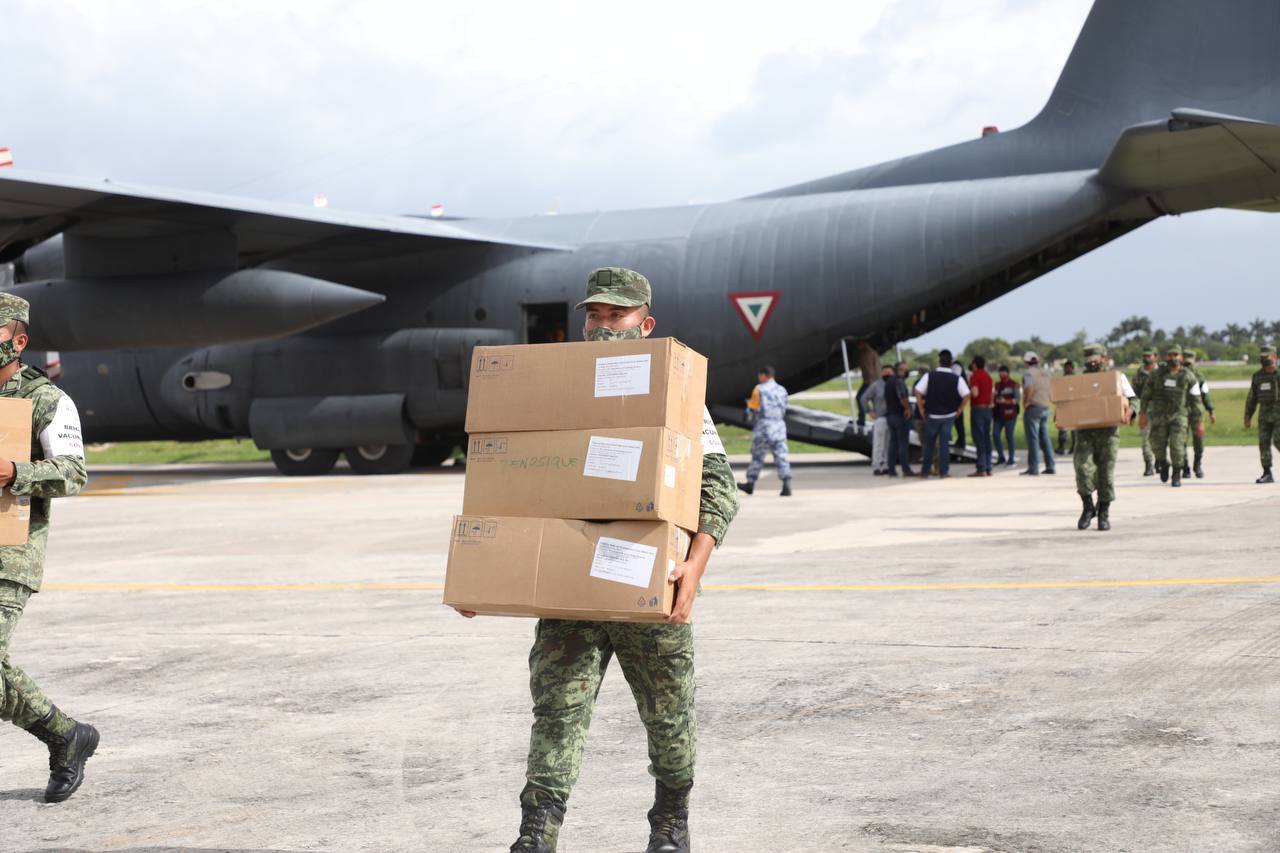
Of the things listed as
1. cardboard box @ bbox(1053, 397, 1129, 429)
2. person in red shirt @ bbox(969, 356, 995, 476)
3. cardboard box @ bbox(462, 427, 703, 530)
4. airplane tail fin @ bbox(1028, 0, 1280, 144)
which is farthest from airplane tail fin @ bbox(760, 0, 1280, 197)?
cardboard box @ bbox(462, 427, 703, 530)

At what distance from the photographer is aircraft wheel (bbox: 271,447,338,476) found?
24.3 m

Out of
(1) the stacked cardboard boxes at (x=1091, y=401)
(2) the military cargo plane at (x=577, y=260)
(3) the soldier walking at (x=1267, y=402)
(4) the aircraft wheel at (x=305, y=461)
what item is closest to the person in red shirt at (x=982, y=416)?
(2) the military cargo plane at (x=577, y=260)

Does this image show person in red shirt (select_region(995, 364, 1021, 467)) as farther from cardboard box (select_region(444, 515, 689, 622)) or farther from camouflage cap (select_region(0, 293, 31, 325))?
cardboard box (select_region(444, 515, 689, 622))

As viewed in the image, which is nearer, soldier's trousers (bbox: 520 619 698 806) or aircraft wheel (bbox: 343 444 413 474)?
soldier's trousers (bbox: 520 619 698 806)

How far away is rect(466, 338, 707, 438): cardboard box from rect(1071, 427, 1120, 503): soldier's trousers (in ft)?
30.4

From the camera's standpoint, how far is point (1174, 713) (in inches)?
223

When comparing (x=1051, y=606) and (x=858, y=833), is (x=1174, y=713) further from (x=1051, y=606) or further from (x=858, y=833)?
(x=1051, y=606)

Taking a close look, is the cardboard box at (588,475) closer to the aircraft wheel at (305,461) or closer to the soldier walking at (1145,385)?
the soldier walking at (1145,385)

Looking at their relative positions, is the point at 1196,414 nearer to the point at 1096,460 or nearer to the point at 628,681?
the point at 1096,460

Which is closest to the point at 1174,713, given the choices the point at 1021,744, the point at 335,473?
the point at 1021,744

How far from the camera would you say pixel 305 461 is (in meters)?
24.5

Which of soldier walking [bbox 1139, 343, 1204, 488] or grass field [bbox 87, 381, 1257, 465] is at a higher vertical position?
soldier walking [bbox 1139, 343, 1204, 488]

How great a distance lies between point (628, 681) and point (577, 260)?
60.9ft

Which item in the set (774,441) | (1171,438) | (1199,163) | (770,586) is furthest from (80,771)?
(1199,163)
